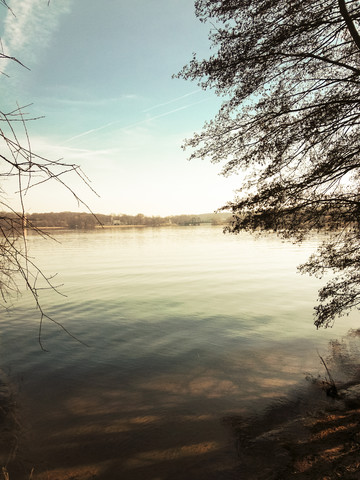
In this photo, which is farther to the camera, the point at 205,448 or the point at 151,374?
the point at 151,374

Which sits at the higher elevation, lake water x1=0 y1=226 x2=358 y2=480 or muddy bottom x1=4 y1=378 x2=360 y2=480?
muddy bottom x1=4 y1=378 x2=360 y2=480

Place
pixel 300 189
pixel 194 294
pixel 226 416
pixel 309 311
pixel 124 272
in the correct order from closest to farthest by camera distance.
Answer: pixel 226 416
pixel 300 189
pixel 309 311
pixel 194 294
pixel 124 272

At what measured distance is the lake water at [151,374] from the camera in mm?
5184

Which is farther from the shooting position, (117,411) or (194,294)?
(194,294)

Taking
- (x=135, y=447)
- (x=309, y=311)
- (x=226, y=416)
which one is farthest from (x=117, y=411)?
(x=309, y=311)

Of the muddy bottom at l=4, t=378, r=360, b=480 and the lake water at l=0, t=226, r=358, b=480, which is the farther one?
the lake water at l=0, t=226, r=358, b=480

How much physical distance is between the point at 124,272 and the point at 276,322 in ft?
57.0

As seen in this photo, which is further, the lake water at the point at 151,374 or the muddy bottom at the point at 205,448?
the lake water at the point at 151,374

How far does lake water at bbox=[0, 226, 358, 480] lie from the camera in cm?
518

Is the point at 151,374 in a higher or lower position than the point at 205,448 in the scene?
lower

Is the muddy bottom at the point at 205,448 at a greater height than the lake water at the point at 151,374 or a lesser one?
greater

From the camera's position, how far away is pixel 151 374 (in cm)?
830

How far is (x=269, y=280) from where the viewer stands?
23.1 meters

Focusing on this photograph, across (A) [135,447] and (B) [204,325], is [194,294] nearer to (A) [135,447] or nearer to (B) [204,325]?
(B) [204,325]
